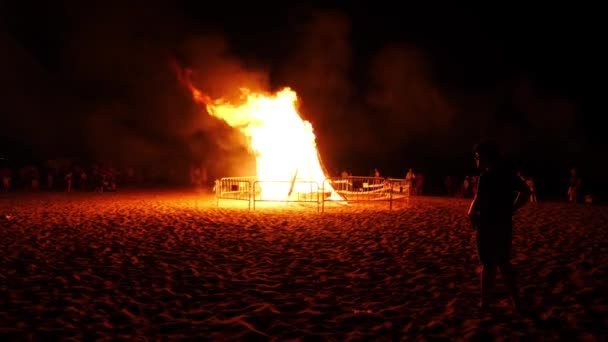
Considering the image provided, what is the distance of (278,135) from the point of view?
18094 mm

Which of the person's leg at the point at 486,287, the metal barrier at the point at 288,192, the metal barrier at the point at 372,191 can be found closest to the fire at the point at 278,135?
the metal barrier at the point at 288,192

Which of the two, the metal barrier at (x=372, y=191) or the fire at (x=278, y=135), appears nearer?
the metal barrier at (x=372, y=191)

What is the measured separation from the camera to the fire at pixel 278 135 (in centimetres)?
1792

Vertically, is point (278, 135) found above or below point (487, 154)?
above

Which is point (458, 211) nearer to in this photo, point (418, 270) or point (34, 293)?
point (418, 270)

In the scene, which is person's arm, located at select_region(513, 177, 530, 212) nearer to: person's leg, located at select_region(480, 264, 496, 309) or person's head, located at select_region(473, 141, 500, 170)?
person's head, located at select_region(473, 141, 500, 170)

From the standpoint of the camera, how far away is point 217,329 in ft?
14.5

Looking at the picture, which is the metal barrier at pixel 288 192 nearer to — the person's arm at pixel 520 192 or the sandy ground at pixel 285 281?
the sandy ground at pixel 285 281

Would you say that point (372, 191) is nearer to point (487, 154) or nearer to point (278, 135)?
point (278, 135)

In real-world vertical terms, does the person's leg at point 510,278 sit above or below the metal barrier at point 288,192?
below

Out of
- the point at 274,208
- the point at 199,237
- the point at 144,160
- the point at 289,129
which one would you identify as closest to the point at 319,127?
the point at 144,160

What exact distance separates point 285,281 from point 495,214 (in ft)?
9.85

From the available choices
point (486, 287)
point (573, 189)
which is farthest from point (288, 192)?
point (573, 189)

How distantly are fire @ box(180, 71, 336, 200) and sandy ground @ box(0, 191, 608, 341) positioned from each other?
20.8 ft
